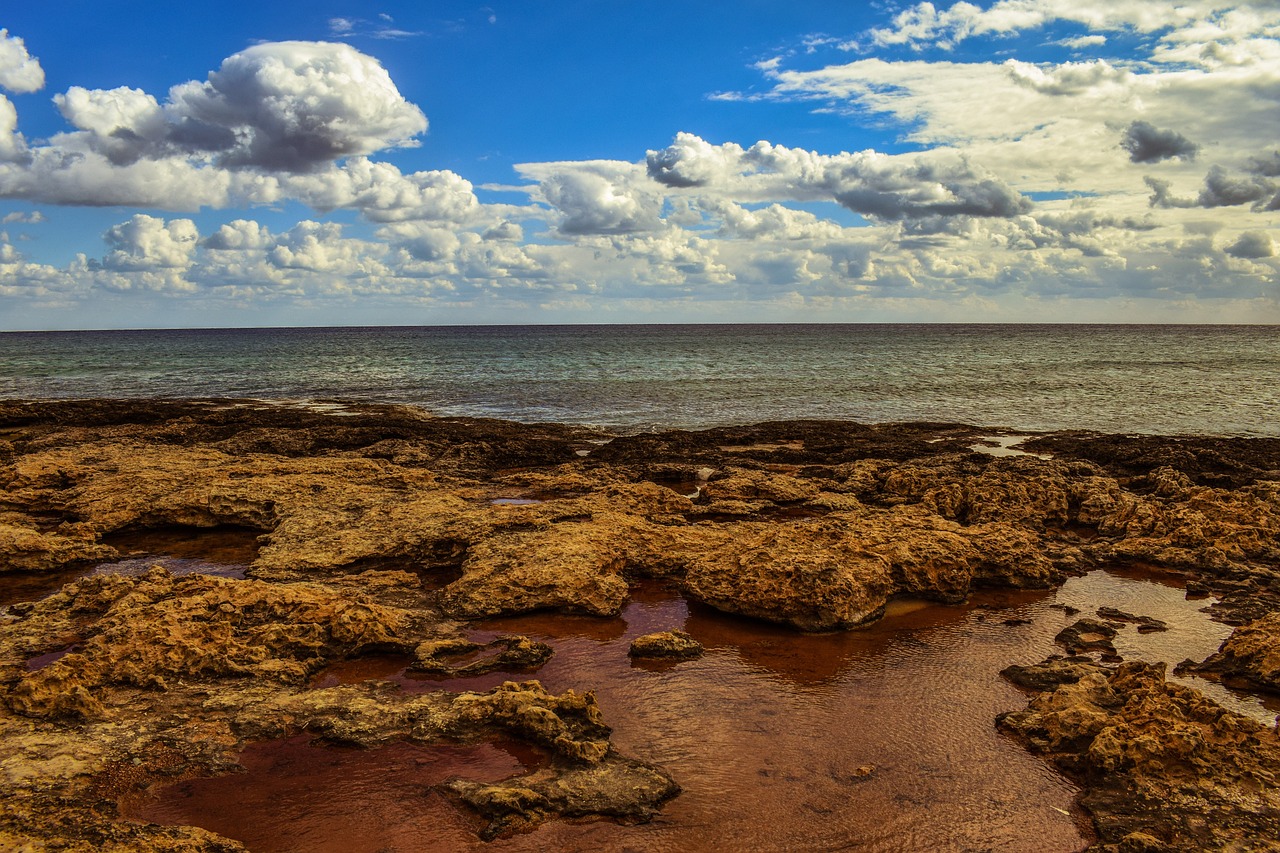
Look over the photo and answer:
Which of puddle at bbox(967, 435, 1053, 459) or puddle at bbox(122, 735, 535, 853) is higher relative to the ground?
puddle at bbox(967, 435, 1053, 459)

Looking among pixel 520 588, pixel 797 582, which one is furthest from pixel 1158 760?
pixel 520 588

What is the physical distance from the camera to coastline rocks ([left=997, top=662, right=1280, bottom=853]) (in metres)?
A: 5.38

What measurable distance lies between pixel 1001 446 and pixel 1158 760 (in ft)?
60.3

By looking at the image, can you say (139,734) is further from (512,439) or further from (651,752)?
(512,439)

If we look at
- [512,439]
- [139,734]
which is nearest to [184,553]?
[139,734]

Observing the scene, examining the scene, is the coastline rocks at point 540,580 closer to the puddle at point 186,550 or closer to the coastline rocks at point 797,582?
the coastline rocks at point 797,582

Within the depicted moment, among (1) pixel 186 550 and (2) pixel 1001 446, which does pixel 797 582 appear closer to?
(1) pixel 186 550

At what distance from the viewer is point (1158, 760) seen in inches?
237

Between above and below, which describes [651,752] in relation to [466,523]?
below

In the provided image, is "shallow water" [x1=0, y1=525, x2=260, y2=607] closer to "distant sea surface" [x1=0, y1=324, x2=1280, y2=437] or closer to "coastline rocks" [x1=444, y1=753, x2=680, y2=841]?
"coastline rocks" [x1=444, y1=753, x2=680, y2=841]

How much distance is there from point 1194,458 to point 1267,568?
8.81 m

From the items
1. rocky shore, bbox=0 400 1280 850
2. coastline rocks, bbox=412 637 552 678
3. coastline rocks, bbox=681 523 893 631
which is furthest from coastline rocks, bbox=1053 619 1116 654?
coastline rocks, bbox=412 637 552 678

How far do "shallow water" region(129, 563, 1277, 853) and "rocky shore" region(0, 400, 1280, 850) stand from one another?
0.89 feet

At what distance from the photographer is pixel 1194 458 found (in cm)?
1858
